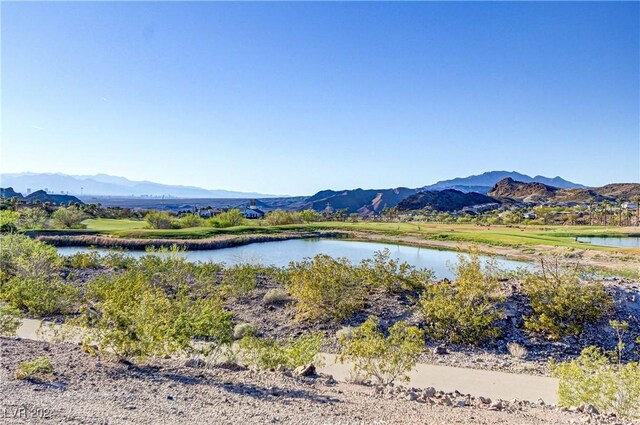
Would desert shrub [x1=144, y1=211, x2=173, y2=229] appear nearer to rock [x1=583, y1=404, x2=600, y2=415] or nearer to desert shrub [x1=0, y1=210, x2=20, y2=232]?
desert shrub [x1=0, y1=210, x2=20, y2=232]

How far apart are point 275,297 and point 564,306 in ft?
27.4

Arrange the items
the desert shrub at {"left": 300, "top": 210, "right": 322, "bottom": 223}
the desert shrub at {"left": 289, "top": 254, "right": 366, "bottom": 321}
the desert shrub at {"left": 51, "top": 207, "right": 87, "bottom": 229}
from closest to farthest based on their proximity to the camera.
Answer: the desert shrub at {"left": 289, "top": 254, "right": 366, "bottom": 321} < the desert shrub at {"left": 51, "top": 207, "right": 87, "bottom": 229} < the desert shrub at {"left": 300, "top": 210, "right": 322, "bottom": 223}

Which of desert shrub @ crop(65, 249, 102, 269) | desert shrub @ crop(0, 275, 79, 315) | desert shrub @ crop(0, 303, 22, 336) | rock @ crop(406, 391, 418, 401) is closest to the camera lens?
rock @ crop(406, 391, 418, 401)

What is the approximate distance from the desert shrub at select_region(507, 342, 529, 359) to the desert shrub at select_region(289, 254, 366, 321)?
4.22 m

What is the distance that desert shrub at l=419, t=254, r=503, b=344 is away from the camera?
10.8 meters

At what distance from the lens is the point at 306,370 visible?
7.91 m

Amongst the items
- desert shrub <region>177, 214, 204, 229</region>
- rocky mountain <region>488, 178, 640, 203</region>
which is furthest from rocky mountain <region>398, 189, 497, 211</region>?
desert shrub <region>177, 214, 204, 229</region>

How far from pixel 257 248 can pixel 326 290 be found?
2751 centimetres

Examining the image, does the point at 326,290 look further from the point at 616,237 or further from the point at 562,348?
the point at 616,237

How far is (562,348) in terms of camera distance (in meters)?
10.5

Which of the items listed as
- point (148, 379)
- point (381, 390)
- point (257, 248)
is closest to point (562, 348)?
point (381, 390)

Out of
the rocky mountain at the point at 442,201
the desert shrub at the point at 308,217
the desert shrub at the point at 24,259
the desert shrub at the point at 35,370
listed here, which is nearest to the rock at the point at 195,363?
the desert shrub at the point at 35,370

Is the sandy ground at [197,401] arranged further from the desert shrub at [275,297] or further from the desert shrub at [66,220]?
the desert shrub at [66,220]

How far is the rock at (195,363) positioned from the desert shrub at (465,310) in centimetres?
603
